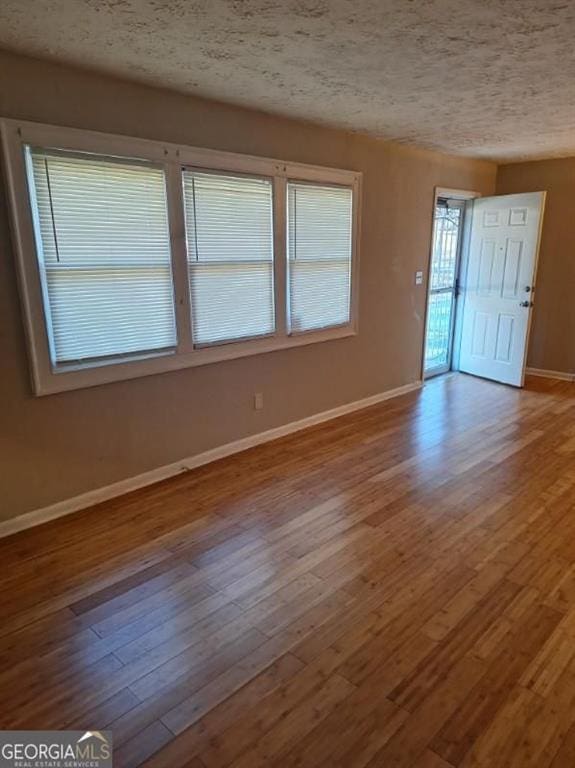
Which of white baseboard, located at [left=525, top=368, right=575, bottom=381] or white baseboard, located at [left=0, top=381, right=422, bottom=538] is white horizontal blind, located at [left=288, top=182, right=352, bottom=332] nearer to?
white baseboard, located at [left=0, top=381, right=422, bottom=538]

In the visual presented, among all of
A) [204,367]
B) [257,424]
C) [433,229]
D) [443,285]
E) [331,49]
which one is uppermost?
[331,49]

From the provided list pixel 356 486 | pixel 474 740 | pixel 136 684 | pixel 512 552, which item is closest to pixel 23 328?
pixel 136 684

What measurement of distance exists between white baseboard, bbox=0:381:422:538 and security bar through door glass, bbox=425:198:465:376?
167cm

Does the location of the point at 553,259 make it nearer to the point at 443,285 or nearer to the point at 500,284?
the point at 500,284

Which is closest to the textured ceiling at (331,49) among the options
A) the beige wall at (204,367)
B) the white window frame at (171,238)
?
the beige wall at (204,367)

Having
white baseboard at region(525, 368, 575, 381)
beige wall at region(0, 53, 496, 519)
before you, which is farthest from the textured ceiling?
white baseboard at region(525, 368, 575, 381)

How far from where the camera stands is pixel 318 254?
3959mm

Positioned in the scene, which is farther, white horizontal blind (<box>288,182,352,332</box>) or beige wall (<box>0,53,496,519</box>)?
white horizontal blind (<box>288,182,352,332</box>)

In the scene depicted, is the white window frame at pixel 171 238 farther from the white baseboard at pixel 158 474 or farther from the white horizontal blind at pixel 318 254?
the white baseboard at pixel 158 474

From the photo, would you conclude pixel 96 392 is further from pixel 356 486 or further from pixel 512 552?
pixel 512 552

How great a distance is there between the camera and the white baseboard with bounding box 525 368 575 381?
223 inches

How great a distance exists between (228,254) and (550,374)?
4.45 metres

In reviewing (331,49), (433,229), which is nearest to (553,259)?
(433,229)

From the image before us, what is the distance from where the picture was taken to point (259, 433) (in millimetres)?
3887
